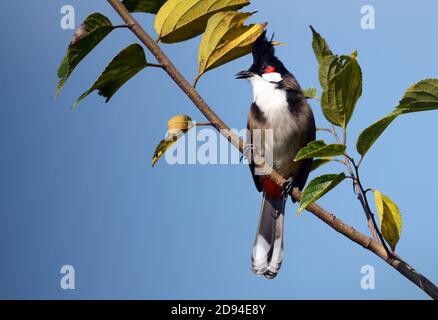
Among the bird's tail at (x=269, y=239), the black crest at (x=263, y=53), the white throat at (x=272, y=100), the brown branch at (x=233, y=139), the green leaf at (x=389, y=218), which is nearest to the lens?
the brown branch at (x=233, y=139)

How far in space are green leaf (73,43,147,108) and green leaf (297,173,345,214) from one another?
485 mm

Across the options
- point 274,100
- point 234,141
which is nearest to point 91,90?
point 234,141

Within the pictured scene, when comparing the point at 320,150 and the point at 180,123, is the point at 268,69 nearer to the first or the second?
the point at 180,123

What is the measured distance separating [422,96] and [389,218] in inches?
12.2

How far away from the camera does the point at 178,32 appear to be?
1.49 meters

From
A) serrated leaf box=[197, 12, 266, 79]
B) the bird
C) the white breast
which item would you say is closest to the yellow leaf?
serrated leaf box=[197, 12, 266, 79]

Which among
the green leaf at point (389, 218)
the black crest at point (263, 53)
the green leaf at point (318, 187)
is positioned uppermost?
the black crest at point (263, 53)

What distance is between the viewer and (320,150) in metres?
1.21

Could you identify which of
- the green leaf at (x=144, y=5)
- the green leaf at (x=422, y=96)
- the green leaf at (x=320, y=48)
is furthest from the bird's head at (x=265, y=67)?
the green leaf at (x=422, y=96)

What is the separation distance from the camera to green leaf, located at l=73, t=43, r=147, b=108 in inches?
54.9

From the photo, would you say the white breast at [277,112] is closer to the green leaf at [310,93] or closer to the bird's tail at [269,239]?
the bird's tail at [269,239]

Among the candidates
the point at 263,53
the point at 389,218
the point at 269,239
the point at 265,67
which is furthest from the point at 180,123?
the point at 269,239

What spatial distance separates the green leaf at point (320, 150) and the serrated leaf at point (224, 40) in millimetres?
343

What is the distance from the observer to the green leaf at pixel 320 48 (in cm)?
138
